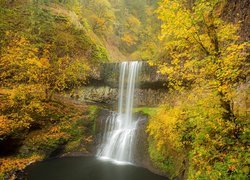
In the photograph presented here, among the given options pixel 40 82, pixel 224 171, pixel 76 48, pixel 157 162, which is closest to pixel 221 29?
pixel 224 171

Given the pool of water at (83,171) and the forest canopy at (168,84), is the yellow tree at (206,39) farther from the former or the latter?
the pool of water at (83,171)

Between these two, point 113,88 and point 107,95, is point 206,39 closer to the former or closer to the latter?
point 113,88

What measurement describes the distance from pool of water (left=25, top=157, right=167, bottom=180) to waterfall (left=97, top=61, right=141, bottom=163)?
0.90 m

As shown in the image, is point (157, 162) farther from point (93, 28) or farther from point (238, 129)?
point (93, 28)

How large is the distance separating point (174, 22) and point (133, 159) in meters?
9.43

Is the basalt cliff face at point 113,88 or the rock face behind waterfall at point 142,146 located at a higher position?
the basalt cliff face at point 113,88

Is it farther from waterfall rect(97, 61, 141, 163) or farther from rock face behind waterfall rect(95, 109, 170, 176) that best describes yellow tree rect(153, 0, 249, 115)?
waterfall rect(97, 61, 141, 163)

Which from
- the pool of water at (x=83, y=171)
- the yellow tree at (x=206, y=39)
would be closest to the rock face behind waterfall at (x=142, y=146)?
the pool of water at (x=83, y=171)

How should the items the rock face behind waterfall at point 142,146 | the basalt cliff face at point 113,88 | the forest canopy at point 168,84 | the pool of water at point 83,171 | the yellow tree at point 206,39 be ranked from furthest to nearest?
the basalt cliff face at point 113,88 → the rock face behind waterfall at point 142,146 → the pool of water at point 83,171 → the forest canopy at point 168,84 → the yellow tree at point 206,39

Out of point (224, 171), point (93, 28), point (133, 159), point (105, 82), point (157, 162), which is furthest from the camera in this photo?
point (93, 28)

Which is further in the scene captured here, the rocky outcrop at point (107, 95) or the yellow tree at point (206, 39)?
the rocky outcrop at point (107, 95)

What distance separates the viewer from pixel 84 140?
15.6 m

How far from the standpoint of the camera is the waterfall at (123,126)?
14.5 metres

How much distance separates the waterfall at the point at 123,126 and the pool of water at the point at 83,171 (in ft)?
2.96
